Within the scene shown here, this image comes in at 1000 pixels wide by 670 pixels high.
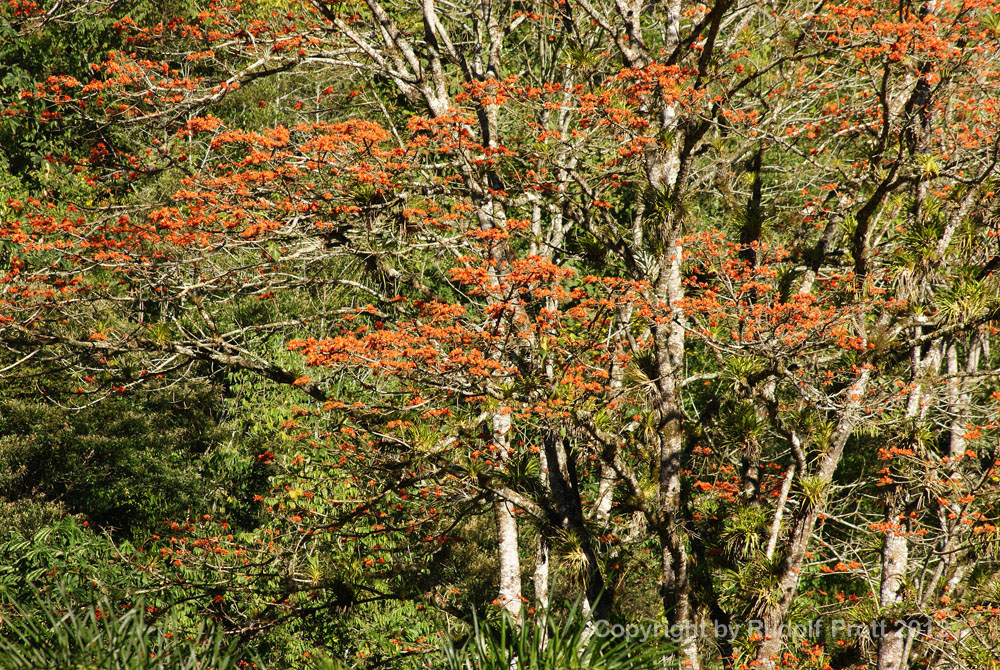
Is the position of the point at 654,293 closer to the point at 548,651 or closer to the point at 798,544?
the point at 798,544

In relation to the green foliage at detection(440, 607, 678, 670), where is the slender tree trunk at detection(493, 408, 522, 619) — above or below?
below

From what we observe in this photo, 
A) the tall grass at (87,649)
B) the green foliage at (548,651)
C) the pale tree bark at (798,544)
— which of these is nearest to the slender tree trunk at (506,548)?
the pale tree bark at (798,544)

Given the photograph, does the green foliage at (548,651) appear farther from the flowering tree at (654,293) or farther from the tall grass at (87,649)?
the flowering tree at (654,293)

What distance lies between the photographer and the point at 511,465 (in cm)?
793

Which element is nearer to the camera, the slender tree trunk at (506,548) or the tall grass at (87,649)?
the tall grass at (87,649)

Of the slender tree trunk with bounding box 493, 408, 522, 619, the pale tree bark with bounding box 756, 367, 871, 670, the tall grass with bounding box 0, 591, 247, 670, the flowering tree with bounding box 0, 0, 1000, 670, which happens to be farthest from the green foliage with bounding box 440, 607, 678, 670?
the slender tree trunk with bounding box 493, 408, 522, 619

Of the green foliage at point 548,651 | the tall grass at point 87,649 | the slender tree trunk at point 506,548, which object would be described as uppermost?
the tall grass at point 87,649

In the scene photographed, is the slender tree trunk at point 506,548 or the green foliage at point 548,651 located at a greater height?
the green foliage at point 548,651

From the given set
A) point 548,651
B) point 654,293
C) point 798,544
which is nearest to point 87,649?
point 548,651

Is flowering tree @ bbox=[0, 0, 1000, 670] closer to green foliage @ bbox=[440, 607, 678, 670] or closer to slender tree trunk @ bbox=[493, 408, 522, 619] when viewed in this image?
slender tree trunk @ bbox=[493, 408, 522, 619]

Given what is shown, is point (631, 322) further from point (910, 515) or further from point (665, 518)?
point (910, 515)

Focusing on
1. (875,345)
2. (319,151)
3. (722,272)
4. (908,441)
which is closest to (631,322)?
(722,272)

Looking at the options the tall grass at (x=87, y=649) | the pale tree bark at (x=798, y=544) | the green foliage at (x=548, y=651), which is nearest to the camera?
the tall grass at (x=87, y=649)

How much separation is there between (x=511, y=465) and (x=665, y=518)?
5.79 ft
